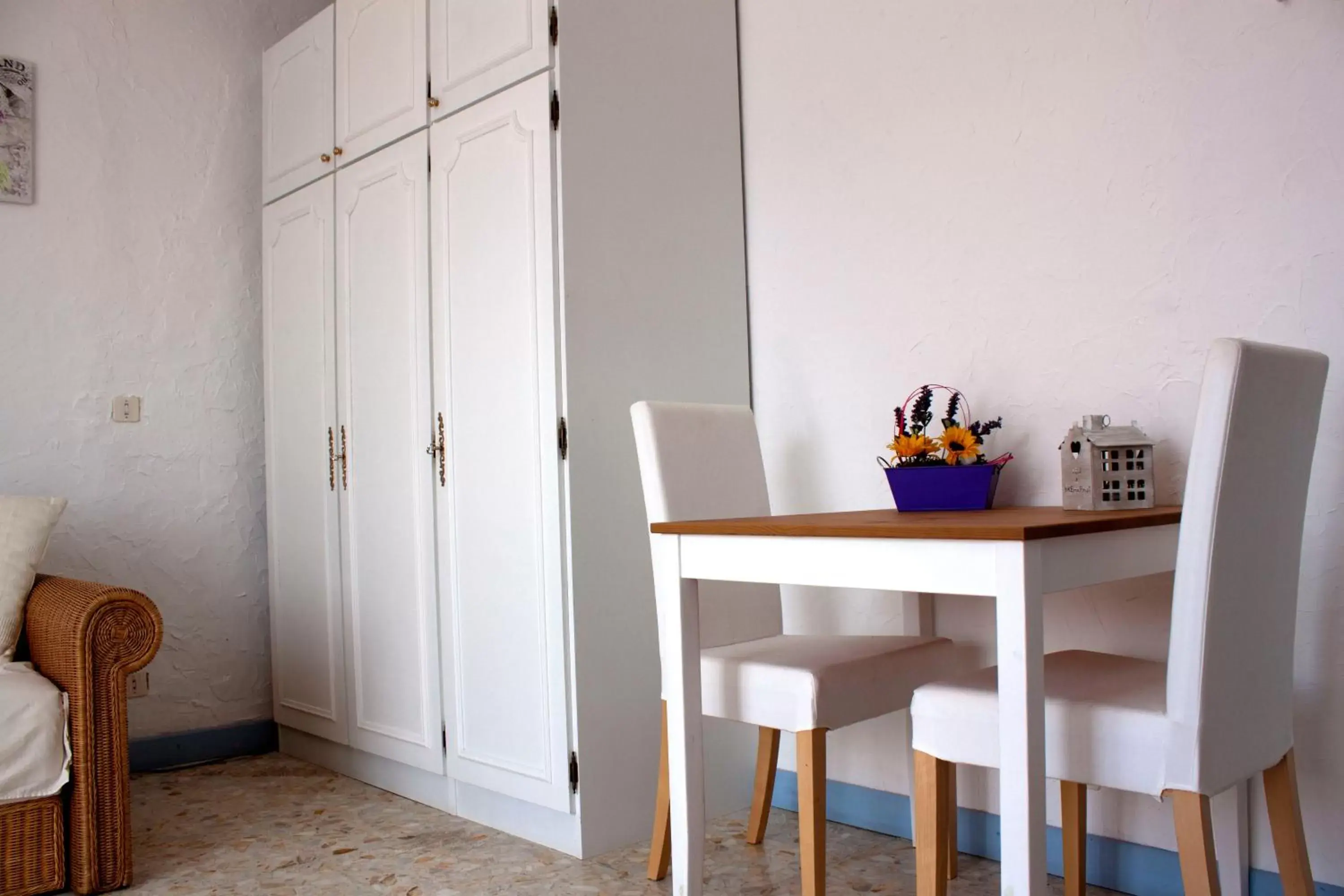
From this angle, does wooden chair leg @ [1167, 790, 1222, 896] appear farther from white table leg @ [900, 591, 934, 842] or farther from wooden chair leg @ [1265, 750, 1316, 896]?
white table leg @ [900, 591, 934, 842]

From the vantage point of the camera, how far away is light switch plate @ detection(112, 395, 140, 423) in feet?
11.1

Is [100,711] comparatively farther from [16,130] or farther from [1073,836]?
[1073,836]

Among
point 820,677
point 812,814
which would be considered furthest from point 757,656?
point 812,814

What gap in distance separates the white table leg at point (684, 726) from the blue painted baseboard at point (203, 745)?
211cm

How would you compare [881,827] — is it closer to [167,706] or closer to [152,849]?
[152,849]

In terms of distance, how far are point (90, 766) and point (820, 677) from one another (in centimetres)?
154

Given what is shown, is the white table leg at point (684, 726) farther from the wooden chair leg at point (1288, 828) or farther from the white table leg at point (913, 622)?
the wooden chair leg at point (1288, 828)

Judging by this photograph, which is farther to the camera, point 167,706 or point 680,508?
point 167,706

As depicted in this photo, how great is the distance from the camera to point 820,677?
195 centimetres

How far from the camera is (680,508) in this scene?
2.27 m

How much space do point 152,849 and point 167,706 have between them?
900 millimetres

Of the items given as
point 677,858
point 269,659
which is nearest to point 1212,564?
point 677,858

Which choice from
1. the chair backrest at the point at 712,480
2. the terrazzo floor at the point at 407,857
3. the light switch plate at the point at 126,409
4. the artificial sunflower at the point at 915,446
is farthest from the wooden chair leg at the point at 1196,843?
the light switch plate at the point at 126,409

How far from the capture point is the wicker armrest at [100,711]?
232 centimetres
